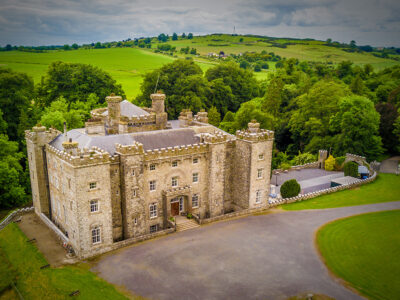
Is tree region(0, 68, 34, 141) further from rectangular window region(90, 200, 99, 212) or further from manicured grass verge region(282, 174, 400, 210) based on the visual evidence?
manicured grass verge region(282, 174, 400, 210)

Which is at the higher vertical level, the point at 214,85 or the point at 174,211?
the point at 214,85

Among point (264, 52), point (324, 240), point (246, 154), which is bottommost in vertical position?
point (324, 240)

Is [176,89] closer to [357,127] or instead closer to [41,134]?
[357,127]

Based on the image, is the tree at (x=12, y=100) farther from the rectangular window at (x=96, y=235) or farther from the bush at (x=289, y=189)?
the bush at (x=289, y=189)

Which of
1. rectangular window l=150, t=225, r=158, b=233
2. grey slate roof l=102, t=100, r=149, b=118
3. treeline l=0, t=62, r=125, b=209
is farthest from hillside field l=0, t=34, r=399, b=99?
rectangular window l=150, t=225, r=158, b=233

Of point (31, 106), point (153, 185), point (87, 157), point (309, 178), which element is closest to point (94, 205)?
point (87, 157)

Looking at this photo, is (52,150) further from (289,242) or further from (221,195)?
(289,242)

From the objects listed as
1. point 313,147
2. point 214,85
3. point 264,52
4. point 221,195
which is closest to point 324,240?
point 221,195
